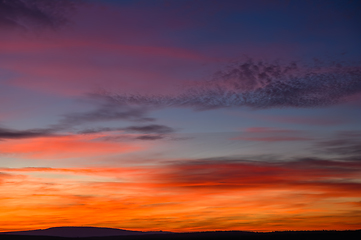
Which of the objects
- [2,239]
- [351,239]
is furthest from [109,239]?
[351,239]

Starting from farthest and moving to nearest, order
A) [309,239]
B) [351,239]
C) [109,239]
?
[109,239], [309,239], [351,239]

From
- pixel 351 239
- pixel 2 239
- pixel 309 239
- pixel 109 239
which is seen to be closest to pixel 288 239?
pixel 309 239

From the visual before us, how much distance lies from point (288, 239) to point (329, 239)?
870 centimetres

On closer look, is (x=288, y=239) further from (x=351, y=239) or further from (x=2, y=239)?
(x=2, y=239)

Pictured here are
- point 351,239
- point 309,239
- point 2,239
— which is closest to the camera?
point 351,239

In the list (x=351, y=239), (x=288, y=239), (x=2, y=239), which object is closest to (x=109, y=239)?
(x=2, y=239)

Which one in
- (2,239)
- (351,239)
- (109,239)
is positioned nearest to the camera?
(351,239)

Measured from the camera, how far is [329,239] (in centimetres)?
8438

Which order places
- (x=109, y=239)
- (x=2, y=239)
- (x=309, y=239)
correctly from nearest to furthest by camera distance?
Answer: (x=309, y=239) → (x=2, y=239) → (x=109, y=239)

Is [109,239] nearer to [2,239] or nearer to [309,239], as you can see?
[2,239]

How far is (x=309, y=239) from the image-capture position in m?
84.2

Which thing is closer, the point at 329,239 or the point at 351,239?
the point at 351,239

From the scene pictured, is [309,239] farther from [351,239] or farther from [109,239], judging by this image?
[109,239]

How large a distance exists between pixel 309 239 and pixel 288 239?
14.8 feet
